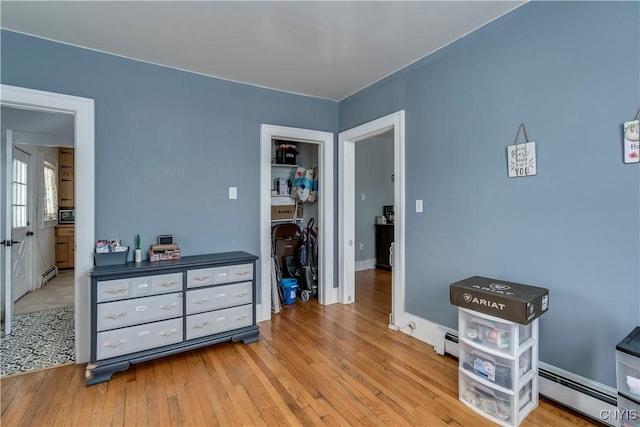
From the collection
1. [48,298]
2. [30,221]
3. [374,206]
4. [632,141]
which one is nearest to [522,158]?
[632,141]

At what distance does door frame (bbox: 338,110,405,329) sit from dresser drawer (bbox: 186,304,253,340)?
1443 millimetres

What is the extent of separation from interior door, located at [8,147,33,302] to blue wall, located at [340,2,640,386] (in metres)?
4.61

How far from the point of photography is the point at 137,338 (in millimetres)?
2338

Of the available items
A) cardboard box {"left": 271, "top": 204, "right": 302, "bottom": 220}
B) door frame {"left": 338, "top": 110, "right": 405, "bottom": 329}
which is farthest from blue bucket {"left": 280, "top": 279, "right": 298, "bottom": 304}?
cardboard box {"left": 271, "top": 204, "right": 302, "bottom": 220}

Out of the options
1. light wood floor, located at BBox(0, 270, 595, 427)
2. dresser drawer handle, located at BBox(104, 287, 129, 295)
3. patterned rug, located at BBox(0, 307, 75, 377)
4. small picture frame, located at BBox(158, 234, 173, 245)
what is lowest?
light wood floor, located at BBox(0, 270, 595, 427)

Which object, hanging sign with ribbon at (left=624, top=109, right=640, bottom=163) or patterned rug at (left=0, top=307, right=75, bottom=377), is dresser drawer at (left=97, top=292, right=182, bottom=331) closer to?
patterned rug at (left=0, top=307, right=75, bottom=377)

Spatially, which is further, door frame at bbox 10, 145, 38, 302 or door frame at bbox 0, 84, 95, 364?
door frame at bbox 10, 145, 38, 302

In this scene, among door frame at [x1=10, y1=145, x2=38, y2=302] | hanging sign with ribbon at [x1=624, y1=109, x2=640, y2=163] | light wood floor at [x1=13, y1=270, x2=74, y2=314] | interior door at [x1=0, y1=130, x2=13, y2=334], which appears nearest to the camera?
hanging sign with ribbon at [x1=624, y1=109, x2=640, y2=163]

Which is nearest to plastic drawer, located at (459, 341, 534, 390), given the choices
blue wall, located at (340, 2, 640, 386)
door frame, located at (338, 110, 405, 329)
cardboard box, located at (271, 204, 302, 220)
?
blue wall, located at (340, 2, 640, 386)

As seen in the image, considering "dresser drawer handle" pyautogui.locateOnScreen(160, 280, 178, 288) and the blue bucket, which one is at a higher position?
"dresser drawer handle" pyautogui.locateOnScreen(160, 280, 178, 288)

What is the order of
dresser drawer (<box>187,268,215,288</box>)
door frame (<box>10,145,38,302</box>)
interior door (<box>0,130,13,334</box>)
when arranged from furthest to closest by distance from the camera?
door frame (<box>10,145,38,302</box>), interior door (<box>0,130,13,334</box>), dresser drawer (<box>187,268,215,288</box>)

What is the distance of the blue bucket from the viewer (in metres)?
3.92

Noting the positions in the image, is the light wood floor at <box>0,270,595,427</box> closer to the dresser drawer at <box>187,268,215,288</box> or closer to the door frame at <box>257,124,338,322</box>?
the dresser drawer at <box>187,268,215,288</box>

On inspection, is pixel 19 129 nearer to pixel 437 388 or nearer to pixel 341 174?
pixel 341 174
